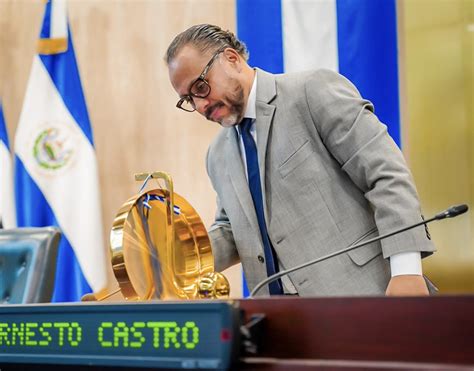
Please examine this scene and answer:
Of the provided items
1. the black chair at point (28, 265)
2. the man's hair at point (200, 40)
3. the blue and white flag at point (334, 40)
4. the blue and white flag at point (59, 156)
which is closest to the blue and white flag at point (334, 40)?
the blue and white flag at point (334, 40)

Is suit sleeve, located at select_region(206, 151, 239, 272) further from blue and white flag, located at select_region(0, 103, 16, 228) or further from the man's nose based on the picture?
blue and white flag, located at select_region(0, 103, 16, 228)

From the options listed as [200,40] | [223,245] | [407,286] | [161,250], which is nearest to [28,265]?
[223,245]

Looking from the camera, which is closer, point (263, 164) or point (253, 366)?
point (253, 366)

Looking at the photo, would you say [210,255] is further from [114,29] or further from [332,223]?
[114,29]

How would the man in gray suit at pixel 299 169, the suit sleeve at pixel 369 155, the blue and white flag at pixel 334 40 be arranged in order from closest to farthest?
the suit sleeve at pixel 369 155
the man in gray suit at pixel 299 169
the blue and white flag at pixel 334 40

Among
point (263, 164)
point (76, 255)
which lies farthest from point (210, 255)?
point (76, 255)

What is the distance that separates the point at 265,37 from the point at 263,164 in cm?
140

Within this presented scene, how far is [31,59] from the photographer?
3771 mm

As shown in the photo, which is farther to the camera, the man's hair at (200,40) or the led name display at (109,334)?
the man's hair at (200,40)

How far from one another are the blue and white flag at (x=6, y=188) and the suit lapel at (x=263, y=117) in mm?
2023

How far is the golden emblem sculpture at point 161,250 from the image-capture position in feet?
4.91

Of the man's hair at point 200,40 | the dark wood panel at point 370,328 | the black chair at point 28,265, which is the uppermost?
the man's hair at point 200,40

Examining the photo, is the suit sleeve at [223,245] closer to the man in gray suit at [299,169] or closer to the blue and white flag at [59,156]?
the man in gray suit at [299,169]

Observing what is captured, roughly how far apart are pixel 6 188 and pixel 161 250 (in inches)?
85.0
